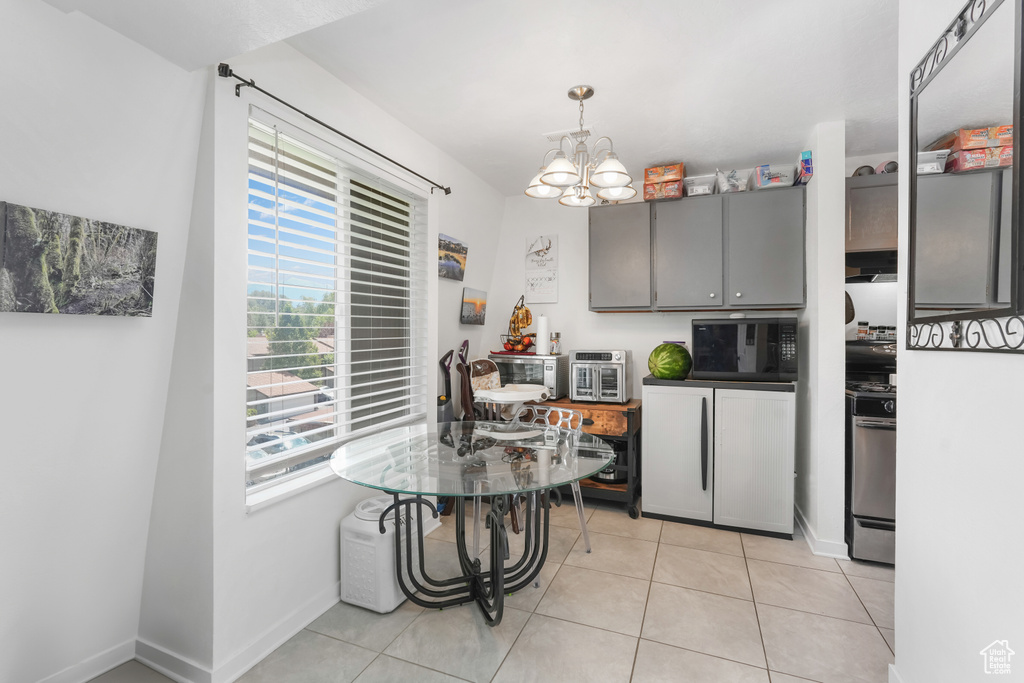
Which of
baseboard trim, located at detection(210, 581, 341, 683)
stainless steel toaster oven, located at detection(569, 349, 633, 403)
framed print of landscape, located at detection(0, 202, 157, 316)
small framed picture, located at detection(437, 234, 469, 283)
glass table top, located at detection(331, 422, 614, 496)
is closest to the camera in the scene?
framed print of landscape, located at detection(0, 202, 157, 316)

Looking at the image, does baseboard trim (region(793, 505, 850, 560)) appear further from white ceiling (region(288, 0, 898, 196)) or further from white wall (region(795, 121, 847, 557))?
white ceiling (region(288, 0, 898, 196))

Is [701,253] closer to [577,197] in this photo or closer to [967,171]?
[577,197]

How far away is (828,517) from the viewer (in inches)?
109

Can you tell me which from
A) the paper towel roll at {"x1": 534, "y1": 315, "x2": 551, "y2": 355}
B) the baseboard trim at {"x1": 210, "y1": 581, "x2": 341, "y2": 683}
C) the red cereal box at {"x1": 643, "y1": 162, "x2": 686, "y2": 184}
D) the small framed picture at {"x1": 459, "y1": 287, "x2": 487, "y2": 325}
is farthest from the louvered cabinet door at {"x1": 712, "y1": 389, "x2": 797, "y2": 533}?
the baseboard trim at {"x1": 210, "y1": 581, "x2": 341, "y2": 683}

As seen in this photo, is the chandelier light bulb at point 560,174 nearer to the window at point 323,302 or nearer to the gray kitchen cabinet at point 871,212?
the window at point 323,302

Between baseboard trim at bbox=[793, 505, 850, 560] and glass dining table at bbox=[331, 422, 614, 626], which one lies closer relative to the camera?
glass dining table at bbox=[331, 422, 614, 626]

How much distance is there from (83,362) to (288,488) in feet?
2.84

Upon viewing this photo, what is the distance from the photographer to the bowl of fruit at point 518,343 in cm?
381

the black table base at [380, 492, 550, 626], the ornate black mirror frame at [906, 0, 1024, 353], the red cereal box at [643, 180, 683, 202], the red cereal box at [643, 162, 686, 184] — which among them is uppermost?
the red cereal box at [643, 162, 686, 184]

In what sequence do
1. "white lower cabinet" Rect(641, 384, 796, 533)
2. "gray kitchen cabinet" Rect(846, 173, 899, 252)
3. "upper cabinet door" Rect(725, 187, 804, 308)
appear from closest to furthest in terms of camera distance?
"gray kitchen cabinet" Rect(846, 173, 899, 252) → "white lower cabinet" Rect(641, 384, 796, 533) → "upper cabinet door" Rect(725, 187, 804, 308)

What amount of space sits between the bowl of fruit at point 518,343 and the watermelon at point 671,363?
3.23ft

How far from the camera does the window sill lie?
6.16 feet

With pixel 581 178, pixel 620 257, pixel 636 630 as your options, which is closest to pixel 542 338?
pixel 620 257

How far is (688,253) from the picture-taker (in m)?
3.38
